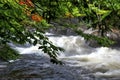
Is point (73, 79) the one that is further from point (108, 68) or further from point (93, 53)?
point (93, 53)

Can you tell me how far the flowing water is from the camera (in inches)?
461

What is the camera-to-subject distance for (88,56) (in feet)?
51.5

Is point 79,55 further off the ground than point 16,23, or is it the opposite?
point 16,23

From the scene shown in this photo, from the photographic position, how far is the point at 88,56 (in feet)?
51.5

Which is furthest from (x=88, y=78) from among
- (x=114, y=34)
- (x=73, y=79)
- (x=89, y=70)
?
(x=114, y=34)

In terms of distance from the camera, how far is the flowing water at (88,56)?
11703mm

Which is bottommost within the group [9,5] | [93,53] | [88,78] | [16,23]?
[93,53]

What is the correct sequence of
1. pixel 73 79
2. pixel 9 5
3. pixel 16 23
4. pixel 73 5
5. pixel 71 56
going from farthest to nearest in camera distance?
pixel 71 56, pixel 73 79, pixel 73 5, pixel 16 23, pixel 9 5

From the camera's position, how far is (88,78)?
1035 centimetres

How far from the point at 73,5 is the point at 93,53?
1297 centimetres

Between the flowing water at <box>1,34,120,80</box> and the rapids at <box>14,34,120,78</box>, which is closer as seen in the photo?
the flowing water at <box>1,34,120,80</box>

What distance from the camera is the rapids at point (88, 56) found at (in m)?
11.9

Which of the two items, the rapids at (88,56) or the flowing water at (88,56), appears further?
the rapids at (88,56)

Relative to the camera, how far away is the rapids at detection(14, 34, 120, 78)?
1189 cm
